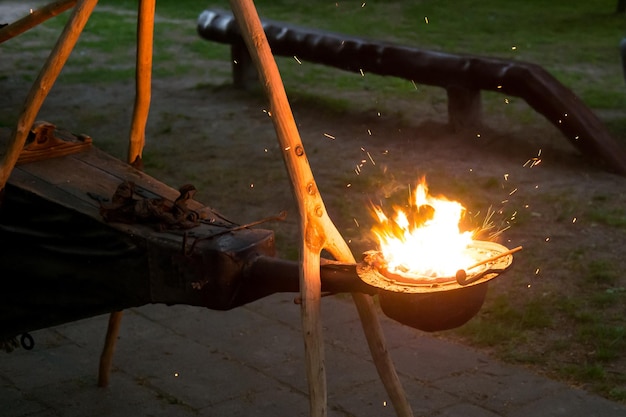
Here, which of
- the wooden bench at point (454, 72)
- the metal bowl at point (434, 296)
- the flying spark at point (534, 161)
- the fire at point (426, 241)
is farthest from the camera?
the flying spark at point (534, 161)

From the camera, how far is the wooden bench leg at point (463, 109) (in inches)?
348

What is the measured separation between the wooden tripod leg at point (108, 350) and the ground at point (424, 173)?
5.33 feet

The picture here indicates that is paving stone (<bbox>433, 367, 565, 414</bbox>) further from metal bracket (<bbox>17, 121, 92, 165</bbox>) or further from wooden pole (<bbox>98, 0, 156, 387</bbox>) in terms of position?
metal bracket (<bbox>17, 121, 92, 165</bbox>)

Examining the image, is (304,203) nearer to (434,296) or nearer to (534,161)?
(434,296)

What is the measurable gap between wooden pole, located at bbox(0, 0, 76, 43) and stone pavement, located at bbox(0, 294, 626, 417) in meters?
1.45

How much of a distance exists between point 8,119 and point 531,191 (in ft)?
16.2

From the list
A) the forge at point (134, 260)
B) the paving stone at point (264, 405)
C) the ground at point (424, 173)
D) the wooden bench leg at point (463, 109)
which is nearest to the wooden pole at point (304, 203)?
the forge at point (134, 260)

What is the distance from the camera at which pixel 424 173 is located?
7.78m

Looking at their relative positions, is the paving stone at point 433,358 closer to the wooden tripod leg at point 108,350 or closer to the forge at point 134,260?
the wooden tripod leg at point 108,350

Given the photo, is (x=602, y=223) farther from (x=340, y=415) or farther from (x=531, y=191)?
(x=340, y=415)

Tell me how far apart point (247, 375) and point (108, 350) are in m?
0.59

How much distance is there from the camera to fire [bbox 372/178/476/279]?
3.02 metres

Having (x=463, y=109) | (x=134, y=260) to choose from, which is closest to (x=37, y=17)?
(x=134, y=260)

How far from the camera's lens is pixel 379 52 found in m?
9.21
